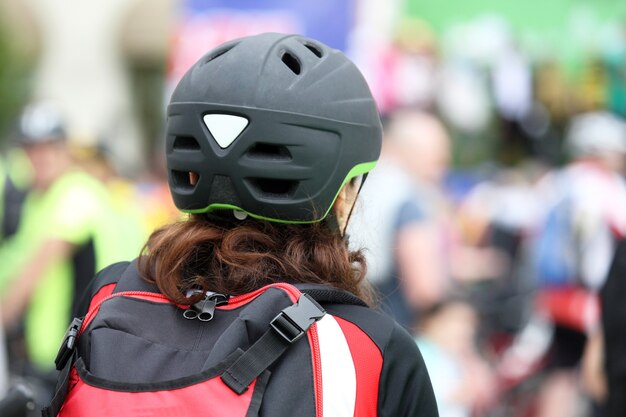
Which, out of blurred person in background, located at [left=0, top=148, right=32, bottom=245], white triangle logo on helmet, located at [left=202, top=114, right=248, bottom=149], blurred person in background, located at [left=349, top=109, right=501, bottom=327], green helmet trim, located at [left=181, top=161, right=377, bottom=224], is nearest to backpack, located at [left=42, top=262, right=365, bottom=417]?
green helmet trim, located at [left=181, top=161, right=377, bottom=224]

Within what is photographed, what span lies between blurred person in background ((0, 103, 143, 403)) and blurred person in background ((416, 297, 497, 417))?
1644mm

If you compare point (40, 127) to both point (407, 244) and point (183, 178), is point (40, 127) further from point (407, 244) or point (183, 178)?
point (183, 178)

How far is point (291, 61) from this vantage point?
224 cm

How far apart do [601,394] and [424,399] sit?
396 cm

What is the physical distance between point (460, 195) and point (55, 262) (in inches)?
250

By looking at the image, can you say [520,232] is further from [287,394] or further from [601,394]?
[287,394]

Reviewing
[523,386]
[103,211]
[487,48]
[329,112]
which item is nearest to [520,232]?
[487,48]

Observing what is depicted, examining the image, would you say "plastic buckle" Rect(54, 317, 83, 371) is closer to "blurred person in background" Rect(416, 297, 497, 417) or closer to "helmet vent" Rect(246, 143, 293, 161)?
"helmet vent" Rect(246, 143, 293, 161)

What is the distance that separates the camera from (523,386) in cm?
759

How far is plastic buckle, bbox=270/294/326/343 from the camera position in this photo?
6.33 feet

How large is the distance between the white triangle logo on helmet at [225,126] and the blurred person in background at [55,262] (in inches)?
128

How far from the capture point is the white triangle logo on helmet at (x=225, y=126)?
2.14m

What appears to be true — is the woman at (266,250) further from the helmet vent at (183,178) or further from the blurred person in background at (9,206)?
the blurred person in background at (9,206)

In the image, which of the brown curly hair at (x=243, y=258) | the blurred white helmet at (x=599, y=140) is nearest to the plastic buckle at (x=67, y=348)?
the brown curly hair at (x=243, y=258)
